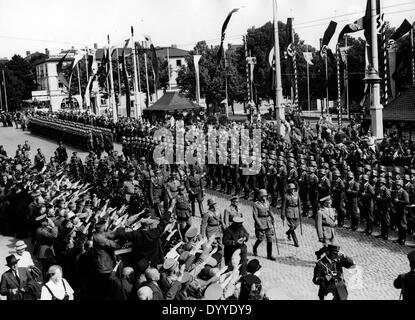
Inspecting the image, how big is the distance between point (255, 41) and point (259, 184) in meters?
49.9

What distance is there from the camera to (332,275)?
777 cm

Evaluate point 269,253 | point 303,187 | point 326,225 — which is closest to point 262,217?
point 269,253

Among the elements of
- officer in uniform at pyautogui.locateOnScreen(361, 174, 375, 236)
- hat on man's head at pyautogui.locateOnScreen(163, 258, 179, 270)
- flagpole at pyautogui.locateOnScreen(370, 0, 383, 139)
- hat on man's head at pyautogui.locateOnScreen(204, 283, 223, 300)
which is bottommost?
officer in uniform at pyautogui.locateOnScreen(361, 174, 375, 236)

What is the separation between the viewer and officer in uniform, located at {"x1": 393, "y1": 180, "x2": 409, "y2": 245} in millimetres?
12512

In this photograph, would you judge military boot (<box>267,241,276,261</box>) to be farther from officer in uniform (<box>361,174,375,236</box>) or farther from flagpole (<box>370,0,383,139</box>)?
flagpole (<box>370,0,383,139</box>)

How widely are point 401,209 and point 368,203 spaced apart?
39.0 inches

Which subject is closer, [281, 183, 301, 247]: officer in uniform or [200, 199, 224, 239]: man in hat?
[200, 199, 224, 239]: man in hat

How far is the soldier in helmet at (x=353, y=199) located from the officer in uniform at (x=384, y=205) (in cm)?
62

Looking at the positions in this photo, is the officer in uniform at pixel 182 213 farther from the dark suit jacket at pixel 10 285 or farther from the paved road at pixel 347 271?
the dark suit jacket at pixel 10 285

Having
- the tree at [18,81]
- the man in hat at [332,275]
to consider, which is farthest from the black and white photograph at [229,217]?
the tree at [18,81]

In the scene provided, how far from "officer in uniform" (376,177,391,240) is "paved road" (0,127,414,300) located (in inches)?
11.1

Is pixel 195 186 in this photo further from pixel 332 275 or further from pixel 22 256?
pixel 332 275

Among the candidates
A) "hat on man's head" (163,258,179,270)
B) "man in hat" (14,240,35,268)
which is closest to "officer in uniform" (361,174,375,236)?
"hat on man's head" (163,258,179,270)
